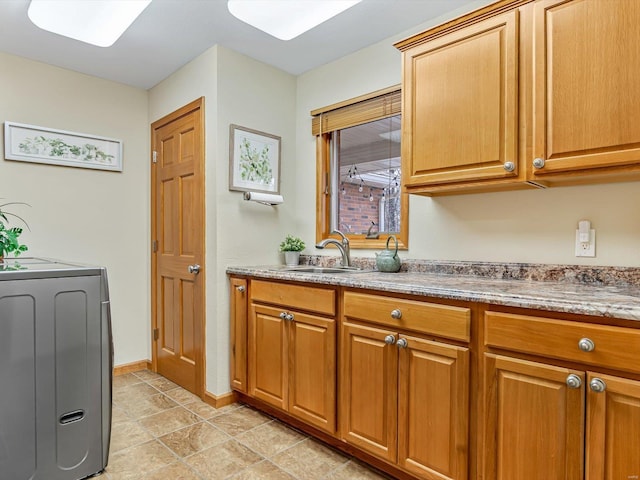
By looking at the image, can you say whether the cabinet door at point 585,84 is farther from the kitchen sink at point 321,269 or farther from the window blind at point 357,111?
the kitchen sink at point 321,269

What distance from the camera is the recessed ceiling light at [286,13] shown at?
218cm

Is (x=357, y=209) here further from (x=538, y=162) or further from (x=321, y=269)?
(x=538, y=162)

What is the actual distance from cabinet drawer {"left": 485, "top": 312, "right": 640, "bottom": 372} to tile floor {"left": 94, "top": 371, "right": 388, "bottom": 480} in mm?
968

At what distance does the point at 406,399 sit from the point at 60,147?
2.93 metres

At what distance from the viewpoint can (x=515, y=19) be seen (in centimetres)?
163

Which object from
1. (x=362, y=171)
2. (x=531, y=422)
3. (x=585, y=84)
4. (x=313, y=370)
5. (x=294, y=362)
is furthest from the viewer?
(x=362, y=171)

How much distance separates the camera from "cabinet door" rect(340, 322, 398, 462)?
1694mm

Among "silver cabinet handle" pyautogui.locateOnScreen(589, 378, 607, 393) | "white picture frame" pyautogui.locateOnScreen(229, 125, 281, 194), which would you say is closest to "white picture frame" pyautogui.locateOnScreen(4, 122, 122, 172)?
"white picture frame" pyautogui.locateOnScreen(229, 125, 281, 194)

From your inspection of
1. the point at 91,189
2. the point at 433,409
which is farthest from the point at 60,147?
the point at 433,409

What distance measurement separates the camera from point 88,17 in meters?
2.37

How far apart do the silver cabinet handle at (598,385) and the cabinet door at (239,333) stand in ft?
6.04

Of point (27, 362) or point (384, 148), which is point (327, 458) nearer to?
point (27, 362)

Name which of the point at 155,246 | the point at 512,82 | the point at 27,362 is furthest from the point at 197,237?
the point at 512,82

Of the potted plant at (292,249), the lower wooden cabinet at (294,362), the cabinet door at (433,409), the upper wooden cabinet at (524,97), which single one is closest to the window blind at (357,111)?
the upper wooden cabinet at (524,97)
